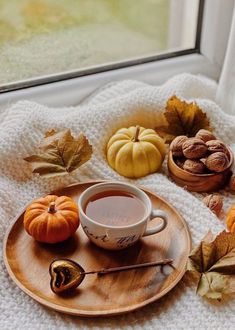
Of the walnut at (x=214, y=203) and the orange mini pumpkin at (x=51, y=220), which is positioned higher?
the orange mini pumpkin at (x=51, y=220)

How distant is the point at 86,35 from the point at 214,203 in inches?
18.1

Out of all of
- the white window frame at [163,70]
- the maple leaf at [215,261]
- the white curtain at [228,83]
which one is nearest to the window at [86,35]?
the white window frame at [163,70]

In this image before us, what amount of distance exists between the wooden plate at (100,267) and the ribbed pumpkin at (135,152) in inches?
4.3

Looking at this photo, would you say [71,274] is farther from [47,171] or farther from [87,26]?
[87,26]

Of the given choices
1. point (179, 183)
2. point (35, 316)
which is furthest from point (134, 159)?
point (35, 316)

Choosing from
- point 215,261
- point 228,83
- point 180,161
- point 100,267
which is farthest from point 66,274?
point 228,83

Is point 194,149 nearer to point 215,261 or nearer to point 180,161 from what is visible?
point 180,161

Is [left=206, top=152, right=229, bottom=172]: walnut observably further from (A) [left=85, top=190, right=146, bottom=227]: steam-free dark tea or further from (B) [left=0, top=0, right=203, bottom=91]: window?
(B) [left=0, top=0, right=203, bottom=91]: window

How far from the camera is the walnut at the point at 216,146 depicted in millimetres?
865

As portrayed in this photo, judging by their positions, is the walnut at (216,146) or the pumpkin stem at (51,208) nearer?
the pumpkin stem at (51,208)

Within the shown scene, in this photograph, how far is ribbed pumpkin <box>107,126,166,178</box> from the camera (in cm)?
87

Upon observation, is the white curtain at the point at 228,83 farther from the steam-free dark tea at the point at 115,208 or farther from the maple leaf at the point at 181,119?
the steam-free dark tea at the point at 115,208

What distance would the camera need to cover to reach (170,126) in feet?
3.09

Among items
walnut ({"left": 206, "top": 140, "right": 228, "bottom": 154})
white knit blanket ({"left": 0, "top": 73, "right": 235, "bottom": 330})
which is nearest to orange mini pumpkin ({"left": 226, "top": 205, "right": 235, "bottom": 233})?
white knit blanket ({"left": 0, "top": 73, "right": 235, "bottom": 330})
